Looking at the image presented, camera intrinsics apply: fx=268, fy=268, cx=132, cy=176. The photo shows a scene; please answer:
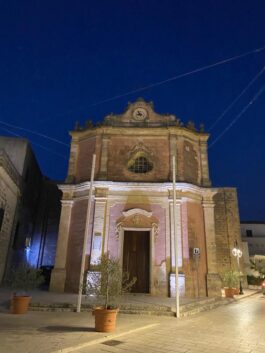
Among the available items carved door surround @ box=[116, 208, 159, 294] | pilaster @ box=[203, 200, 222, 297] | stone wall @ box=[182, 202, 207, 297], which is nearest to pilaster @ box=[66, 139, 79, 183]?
carved door surround @ box=[116, 208, 159, 294]

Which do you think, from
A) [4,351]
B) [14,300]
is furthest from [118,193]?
[4,351]

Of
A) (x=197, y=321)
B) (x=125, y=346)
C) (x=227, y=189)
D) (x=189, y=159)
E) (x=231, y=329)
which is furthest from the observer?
(x=227, y=189)

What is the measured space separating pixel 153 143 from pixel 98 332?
1140 cm

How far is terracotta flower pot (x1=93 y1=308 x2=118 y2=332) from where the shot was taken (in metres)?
6.41

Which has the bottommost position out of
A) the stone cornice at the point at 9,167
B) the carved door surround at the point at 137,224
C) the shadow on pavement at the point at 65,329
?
the shadow on pavement at the point at 65,329

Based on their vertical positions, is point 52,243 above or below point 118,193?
below

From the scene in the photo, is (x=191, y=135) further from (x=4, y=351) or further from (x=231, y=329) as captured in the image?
(x=4, y=351)

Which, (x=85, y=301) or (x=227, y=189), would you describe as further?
(x=227, y=189)

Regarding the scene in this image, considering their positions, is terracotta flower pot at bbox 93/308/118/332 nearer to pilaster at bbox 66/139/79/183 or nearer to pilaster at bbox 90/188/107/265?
pilaster at bbox 90/188/107/265

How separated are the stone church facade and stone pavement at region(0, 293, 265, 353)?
4622 mm

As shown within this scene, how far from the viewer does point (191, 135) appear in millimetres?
16484

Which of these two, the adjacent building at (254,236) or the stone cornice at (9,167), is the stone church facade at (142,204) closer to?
the stone cornice at (9,167)

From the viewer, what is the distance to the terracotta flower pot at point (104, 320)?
21.0 feet

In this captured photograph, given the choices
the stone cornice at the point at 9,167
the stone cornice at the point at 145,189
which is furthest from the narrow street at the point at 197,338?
the stone cornice at the point at 9,167
